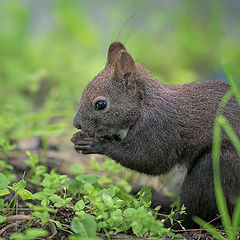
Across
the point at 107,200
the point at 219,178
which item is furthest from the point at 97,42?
the point at 107,200

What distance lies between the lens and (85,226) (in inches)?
105

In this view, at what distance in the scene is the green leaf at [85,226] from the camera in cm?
262

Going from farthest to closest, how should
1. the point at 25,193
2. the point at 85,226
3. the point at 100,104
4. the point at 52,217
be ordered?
the point at 100,104 < the point at 52,217 < the point at 25,193 < the point at 85,226

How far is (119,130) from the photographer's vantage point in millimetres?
3674

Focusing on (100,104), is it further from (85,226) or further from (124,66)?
(85,226)

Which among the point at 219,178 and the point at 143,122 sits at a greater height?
the point at 143,122

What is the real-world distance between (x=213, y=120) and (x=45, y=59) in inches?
188

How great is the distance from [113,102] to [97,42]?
5.27m

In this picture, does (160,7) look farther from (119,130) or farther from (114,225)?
(114,225)

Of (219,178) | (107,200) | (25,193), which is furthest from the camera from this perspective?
(219,178)

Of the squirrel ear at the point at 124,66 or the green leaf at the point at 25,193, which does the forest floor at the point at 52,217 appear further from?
the squirrel ear at the point at 124,66

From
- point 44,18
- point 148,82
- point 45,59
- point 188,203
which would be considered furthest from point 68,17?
point 188,203

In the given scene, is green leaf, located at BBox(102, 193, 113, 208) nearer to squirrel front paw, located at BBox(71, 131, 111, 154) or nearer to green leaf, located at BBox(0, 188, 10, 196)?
green leaf, located at BBox(0, 188, 10, 196)

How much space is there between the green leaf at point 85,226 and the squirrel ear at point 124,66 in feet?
4.28
